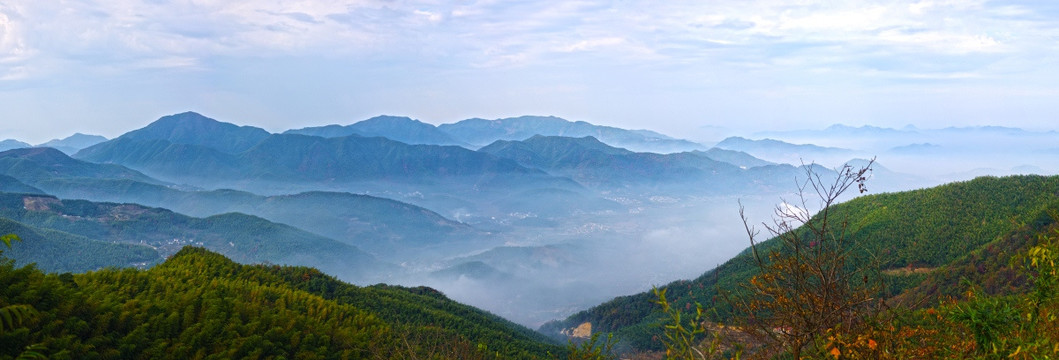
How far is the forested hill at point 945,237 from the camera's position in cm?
5366

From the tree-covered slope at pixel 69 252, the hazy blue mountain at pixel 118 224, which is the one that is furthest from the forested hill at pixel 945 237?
the hazy blue mountain at pixel 118 224

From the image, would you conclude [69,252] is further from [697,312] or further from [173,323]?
[697,312]

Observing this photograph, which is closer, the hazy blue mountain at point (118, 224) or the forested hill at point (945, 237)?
the forested hill at point (945, 237)

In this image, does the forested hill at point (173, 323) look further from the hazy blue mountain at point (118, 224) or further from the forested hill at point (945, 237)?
the hazy blue mountain at point (118, 224)

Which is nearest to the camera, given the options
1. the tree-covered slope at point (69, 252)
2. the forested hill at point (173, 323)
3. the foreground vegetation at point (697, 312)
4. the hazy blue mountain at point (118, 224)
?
the foreground vegetation at point (697, 312)

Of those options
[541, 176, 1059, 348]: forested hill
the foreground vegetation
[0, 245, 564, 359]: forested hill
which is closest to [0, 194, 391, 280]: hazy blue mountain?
[541, 176, 1059, 348]: forested hill

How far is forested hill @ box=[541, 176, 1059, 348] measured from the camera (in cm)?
5366

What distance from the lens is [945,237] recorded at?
230ft

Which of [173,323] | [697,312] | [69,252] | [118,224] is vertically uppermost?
[697,312]

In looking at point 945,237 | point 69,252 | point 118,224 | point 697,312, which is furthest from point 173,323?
point 118,224

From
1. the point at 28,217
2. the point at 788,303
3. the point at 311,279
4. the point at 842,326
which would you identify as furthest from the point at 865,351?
the point at 28,217

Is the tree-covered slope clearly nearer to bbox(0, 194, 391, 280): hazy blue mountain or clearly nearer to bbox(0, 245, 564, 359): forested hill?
bbox(0, 194, 391, 280): hazy blue mountain

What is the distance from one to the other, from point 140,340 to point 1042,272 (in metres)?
20.1

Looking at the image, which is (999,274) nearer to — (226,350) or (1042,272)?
(1042,272)
